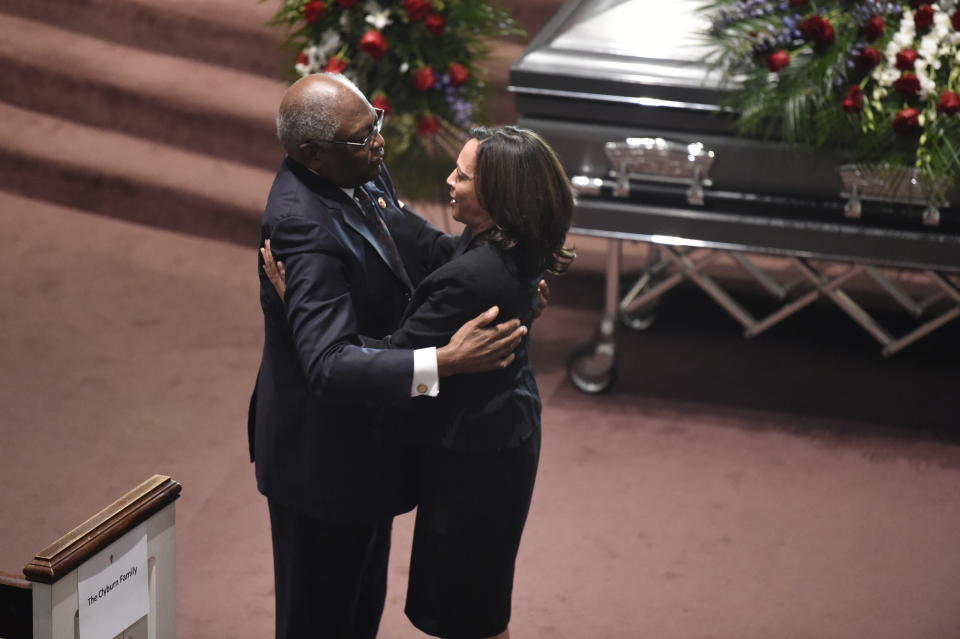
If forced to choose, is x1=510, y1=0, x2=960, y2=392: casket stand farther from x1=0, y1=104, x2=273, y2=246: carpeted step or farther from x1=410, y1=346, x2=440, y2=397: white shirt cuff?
x1=410, y1=346, x2=440, y2=397: white shirt cuff

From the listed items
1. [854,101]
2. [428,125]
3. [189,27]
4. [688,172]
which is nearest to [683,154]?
[688,172]

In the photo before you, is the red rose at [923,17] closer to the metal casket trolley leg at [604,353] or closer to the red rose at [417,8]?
the metal casket trolley leg at [604,353]

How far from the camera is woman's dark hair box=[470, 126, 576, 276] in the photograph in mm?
2271

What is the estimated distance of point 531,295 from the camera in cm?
239

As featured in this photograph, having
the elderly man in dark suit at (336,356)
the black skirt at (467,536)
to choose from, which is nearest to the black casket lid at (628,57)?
the elderly man in dark suit at (336,356)

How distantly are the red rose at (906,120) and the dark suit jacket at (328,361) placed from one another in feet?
5.44

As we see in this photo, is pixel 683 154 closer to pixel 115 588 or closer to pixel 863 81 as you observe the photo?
pixel 863 81

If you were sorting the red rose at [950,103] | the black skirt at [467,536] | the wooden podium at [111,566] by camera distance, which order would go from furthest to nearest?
the red rose at [950,103] < the black skirt at [467,536] < the wooden podium at [111,566]

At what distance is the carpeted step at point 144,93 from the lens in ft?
18.5

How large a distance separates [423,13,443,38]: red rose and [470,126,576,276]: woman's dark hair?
1940 millimetres

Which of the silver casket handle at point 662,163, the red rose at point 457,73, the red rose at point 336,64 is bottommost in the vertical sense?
the silver casket handle at point 662,163

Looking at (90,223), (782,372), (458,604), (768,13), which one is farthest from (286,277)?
(90,223)

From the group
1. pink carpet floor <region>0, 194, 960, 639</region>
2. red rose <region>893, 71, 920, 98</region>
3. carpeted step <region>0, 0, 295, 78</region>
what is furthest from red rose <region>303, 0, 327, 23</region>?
carpeted step <region>0, 0, 295, 78</region>

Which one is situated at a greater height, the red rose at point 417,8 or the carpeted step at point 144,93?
the red rose at point 417,8
